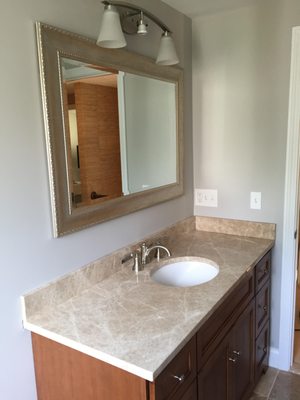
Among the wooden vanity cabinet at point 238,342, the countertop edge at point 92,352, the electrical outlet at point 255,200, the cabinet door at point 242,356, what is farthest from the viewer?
the electrical outlet at point 255,200

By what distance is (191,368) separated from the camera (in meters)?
1.28

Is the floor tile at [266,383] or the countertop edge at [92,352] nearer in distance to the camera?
the countertop edge at [92,352]

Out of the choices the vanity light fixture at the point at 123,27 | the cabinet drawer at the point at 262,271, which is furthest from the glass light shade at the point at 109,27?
the cabinet drawer at the point at 262,271

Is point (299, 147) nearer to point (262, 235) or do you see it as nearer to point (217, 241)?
point (262, 235)

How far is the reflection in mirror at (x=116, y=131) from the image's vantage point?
57.2 inches

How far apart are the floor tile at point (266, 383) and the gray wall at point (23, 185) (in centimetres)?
143

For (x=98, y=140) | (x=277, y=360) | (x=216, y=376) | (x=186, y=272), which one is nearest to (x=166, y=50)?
(x=98, y=140)

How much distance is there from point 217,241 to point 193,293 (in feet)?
2.57

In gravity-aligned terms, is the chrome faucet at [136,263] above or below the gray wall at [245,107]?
below

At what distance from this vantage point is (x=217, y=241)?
7.27 ft

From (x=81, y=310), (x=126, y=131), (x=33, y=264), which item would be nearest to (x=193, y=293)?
(x=81, y=310)

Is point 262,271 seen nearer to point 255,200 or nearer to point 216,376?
point 255,200

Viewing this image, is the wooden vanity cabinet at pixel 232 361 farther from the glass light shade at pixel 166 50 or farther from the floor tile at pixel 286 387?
the glass light shade at pixel 166 50

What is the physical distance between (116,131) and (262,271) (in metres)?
1.17
